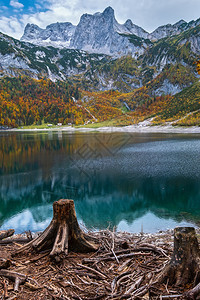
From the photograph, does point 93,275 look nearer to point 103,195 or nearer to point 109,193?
point 103,195

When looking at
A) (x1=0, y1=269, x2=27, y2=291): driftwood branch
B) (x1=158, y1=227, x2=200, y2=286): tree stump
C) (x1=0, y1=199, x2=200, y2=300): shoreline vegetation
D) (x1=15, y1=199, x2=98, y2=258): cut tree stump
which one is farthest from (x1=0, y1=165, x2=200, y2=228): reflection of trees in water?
(x1=158, y1=227, x2=200, y2=286): tree stump

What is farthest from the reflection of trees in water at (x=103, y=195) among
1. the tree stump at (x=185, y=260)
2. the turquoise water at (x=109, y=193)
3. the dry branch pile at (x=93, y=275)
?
the tree stump at (x=185, y=260)

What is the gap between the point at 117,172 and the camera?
94.9ft

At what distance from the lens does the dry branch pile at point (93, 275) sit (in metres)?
3.95

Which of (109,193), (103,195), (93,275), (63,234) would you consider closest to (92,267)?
(93,275)

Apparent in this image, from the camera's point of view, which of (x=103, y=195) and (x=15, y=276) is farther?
(x=103, y=195)

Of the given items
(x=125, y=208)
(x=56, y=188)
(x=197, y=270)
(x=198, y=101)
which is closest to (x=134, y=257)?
(x=197, y=270)

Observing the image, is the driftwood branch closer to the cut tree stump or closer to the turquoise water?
the cut tree stump

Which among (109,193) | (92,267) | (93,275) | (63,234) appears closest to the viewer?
(93,275)

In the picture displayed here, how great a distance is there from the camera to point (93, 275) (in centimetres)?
454

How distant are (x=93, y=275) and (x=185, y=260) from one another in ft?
6.42

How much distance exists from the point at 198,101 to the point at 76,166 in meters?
143

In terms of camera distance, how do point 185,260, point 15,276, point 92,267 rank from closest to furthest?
point 185,260 < point 15,276 < point 92,267

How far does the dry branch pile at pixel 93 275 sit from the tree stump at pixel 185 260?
15cm
